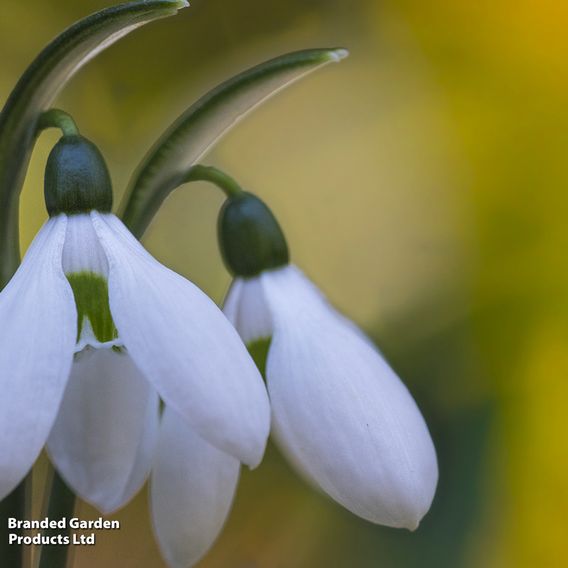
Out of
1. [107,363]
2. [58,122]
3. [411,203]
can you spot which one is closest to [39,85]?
[58,122]

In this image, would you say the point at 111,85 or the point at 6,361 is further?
the point at 111,85

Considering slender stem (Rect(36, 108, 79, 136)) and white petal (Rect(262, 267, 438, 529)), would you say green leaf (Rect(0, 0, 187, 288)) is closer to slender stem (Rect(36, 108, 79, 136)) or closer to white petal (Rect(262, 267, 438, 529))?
slender stem (Rect(36, 108, 79, 136))

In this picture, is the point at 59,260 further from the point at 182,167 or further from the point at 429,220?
the point at 429,220

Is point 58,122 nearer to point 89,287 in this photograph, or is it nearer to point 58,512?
point 89,287

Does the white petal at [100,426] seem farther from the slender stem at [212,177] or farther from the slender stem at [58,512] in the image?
the slender stem at [212,177]

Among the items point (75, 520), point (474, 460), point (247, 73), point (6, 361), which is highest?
point (247, 73)

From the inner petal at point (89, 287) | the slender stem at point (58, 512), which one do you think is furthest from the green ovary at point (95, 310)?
the slender stem at point (58, 512)

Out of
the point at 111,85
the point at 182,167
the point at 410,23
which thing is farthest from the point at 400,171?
the point at 182,167
